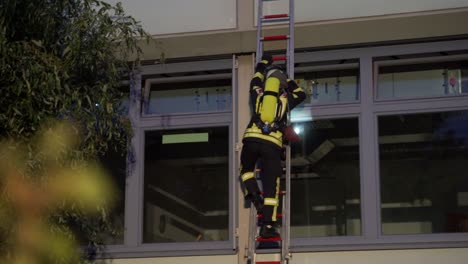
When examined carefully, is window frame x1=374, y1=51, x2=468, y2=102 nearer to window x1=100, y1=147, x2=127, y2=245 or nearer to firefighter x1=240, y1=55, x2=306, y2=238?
firefighter x1=240, y1=55, x2=306, y2=238

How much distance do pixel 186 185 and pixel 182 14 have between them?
165cm

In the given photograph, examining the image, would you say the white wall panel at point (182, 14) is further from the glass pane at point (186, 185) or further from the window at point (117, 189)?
the window at point (117, 189)

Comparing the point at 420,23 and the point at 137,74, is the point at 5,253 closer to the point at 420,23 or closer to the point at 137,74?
the point at 137,74

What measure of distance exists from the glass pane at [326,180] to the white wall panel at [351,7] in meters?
0.97

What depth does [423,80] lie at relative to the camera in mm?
6977

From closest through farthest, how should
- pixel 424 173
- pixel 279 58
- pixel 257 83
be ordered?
pixel 257 83
pixel 424 173
pixel 279 58

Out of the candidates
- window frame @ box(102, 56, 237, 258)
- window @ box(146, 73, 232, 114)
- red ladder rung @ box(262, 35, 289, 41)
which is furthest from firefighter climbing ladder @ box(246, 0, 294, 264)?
window @ box(146, 73, 232, 114)

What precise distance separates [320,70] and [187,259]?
2148 mm

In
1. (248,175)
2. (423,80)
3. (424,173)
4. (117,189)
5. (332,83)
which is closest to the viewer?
(248,175)

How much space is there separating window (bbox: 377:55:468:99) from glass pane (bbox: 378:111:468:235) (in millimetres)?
221

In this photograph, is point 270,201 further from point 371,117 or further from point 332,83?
point 332,83

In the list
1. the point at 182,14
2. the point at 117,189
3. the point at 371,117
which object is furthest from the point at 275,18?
the point at 117,189

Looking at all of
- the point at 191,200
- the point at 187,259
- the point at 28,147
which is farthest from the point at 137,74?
the point at 28,147

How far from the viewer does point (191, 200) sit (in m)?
7.17
